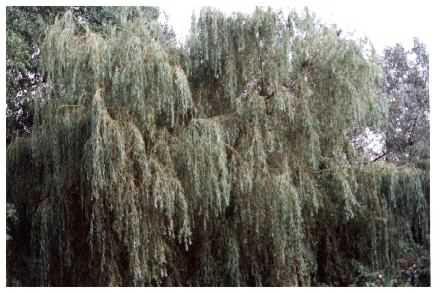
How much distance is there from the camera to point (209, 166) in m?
6.95

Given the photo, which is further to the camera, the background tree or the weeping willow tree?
the background tree

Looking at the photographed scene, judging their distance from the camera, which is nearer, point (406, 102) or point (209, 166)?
point (209, 166)

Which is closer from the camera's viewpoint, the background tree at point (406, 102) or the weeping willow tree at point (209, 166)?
the weeping willow tree at point (209, 166)

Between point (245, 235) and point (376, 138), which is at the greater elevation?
point (376, 138)

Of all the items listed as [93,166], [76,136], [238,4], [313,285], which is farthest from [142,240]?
[238,4]

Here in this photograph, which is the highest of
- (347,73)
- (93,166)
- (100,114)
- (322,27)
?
(322,27)

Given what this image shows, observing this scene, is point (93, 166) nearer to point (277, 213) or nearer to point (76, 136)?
point (76, 136)

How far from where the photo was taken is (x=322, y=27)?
7.70m

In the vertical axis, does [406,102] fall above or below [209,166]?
above

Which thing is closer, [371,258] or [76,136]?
[76,136]

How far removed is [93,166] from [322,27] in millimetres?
3185

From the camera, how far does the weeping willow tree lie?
22.3 feet

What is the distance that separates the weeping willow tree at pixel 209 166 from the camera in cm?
680

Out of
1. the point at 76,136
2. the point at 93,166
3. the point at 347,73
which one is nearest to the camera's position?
the point at 93,166
